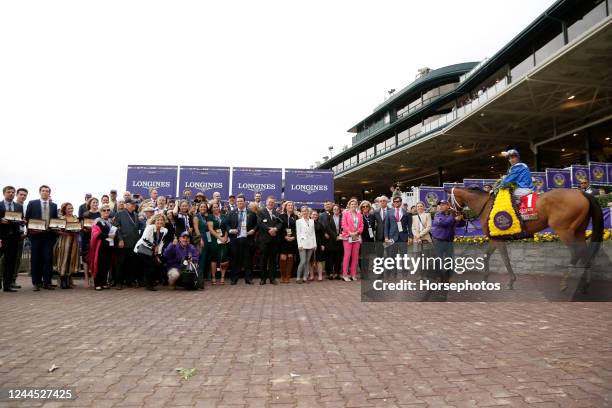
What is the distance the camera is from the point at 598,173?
54.0 ft

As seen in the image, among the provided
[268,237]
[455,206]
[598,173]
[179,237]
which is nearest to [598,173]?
[598,173]

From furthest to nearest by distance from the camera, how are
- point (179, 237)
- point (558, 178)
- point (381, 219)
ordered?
point (558, 178) < point (381, 219) < point (179, 237)

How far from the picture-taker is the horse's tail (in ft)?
22.3

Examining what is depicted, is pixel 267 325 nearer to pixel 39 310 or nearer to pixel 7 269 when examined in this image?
pixel 39 310

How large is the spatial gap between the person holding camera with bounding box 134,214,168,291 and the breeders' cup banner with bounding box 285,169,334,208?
753 cm

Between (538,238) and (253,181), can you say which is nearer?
(538,238)

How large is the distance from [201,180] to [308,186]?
14.8ft

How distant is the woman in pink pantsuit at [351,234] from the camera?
412 inches

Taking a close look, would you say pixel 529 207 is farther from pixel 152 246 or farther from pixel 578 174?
pixel 578 174

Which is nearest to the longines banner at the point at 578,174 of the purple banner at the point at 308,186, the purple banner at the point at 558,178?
the purple banner at the point at 558,178

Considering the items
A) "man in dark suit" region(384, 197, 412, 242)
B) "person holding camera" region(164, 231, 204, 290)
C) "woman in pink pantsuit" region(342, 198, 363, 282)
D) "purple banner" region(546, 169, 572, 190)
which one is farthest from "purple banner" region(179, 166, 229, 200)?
"purple banner" region(546, 169, 572, 190)

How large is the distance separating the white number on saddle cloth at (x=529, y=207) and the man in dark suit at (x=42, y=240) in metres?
10.4

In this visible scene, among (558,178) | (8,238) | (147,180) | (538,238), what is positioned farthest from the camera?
(558,178)

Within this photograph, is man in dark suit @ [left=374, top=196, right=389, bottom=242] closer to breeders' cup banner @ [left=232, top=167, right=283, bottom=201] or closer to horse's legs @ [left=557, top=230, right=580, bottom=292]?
horse's legs @ [left=557, top=230, right=580, bottom=292]
